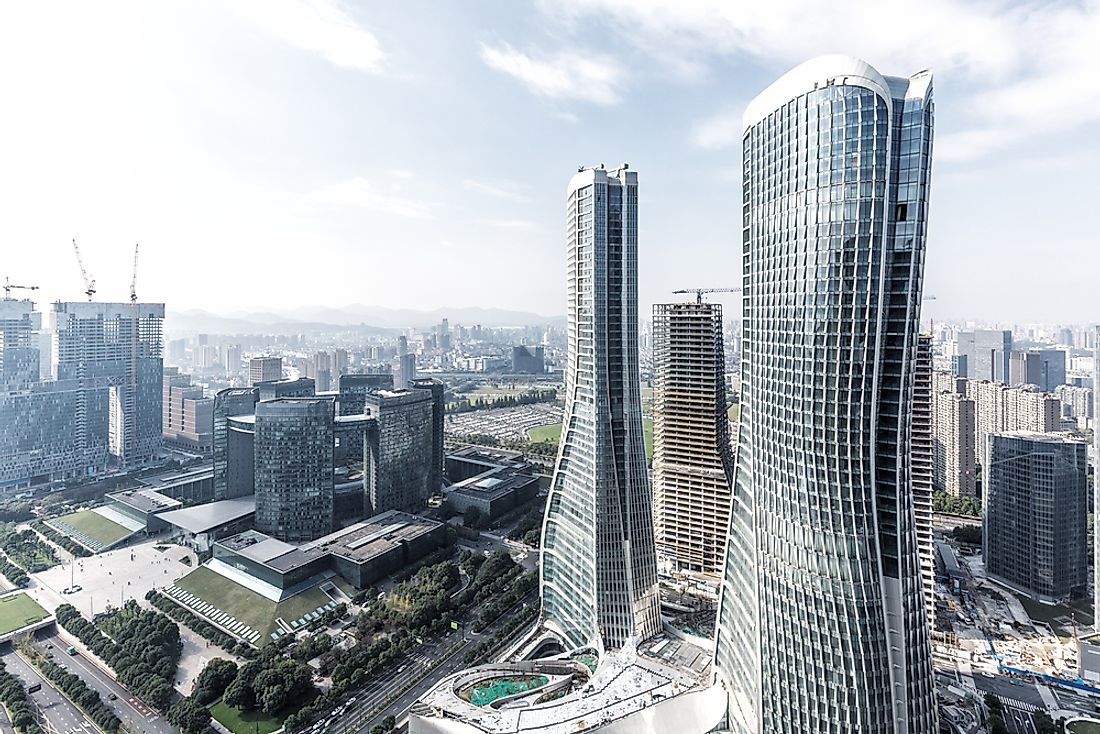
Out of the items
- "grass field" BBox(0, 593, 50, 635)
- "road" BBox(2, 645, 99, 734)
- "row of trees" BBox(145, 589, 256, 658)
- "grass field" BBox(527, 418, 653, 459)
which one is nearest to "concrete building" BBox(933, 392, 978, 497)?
"grass field" BBox(527, 418, 653, 459)

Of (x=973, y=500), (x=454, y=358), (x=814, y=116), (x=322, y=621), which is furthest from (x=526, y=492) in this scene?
(x=454, y=358)

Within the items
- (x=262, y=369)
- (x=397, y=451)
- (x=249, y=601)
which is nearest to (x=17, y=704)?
(x=249, y=601)

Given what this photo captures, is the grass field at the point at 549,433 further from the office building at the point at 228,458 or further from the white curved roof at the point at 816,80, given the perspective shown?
the white curved roof at the point at 816,80

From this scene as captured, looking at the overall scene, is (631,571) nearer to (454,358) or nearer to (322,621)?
(322,621)

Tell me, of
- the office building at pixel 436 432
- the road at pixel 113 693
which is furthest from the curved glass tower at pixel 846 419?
the office building at pixel 436 432

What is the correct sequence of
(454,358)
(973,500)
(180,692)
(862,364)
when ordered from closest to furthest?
1. (862,364)
2. (180,692)
3. (973,500)
4. (454,358)

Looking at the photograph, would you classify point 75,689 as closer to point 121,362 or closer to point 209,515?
point 209,515
